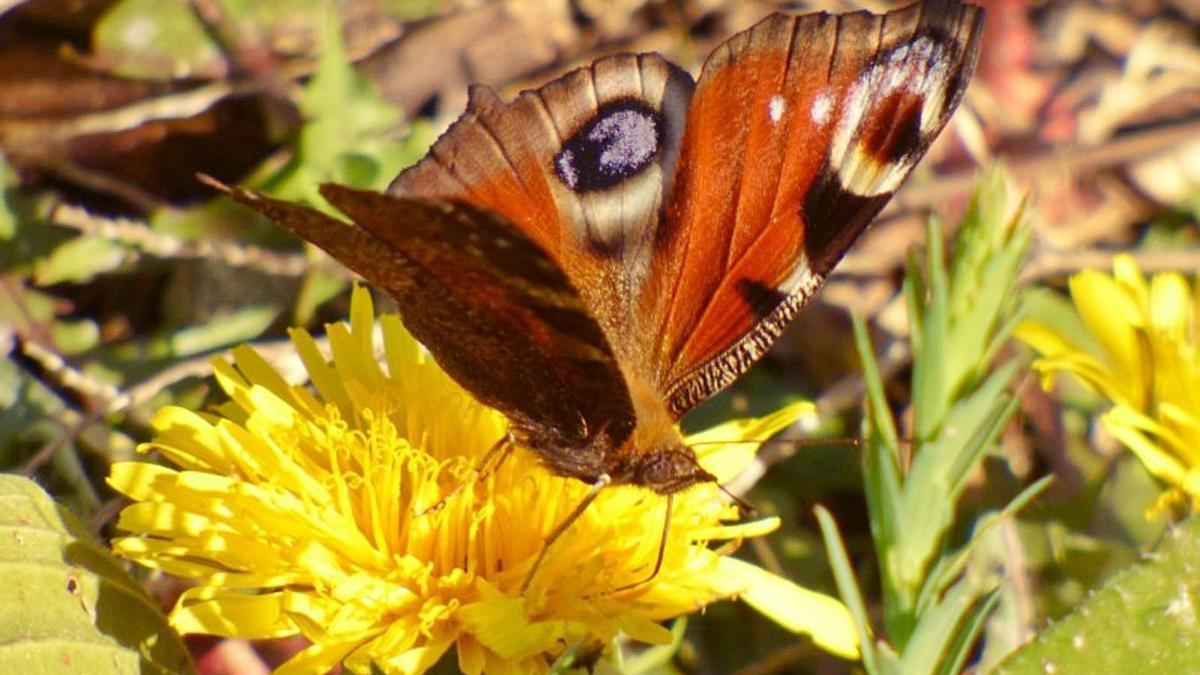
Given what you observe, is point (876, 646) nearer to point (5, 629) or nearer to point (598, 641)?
point (598, 641)

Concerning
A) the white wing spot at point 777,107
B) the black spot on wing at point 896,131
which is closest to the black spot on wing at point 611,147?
the white wing spot at point 777,107

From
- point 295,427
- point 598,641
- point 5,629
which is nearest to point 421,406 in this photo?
point 295,427

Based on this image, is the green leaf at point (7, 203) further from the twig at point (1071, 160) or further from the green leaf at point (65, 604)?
the twig at point (1071, 160)

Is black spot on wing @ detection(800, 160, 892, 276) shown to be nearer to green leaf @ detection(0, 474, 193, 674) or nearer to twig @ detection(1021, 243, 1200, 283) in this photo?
green leaf @ detection(0, 474, 193, 674)

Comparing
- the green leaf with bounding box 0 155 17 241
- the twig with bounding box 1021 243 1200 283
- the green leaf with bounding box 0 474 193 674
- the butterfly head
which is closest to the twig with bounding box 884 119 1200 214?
the twig with bounding box 1021 243 1200 283

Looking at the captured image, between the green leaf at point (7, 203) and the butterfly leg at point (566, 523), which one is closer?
the butterfly leg at point (566, 523)

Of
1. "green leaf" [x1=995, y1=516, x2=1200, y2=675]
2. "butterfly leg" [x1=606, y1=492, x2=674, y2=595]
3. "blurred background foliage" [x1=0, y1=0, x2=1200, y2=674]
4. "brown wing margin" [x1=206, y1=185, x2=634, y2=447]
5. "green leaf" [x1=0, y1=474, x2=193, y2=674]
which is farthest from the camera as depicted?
"blurred background foliage" [x1=0, y1=0, x2=1200, y2=674]
